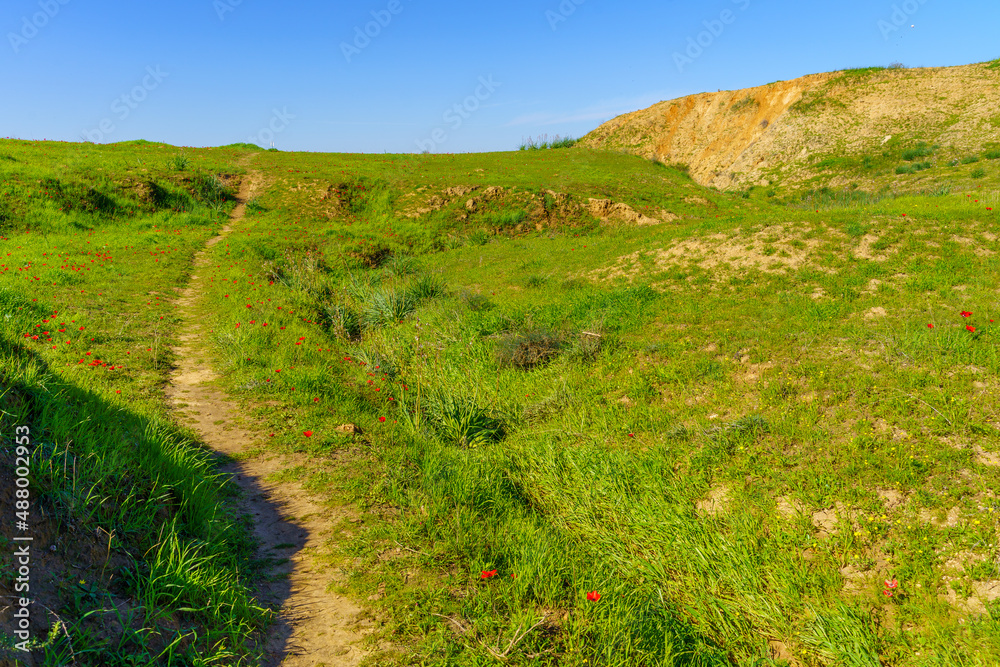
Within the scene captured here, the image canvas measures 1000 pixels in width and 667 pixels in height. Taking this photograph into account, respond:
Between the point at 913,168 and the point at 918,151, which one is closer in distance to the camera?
the point at 913,168

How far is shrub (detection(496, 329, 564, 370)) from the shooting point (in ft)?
30.3

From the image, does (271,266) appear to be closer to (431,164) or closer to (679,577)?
(679,577)

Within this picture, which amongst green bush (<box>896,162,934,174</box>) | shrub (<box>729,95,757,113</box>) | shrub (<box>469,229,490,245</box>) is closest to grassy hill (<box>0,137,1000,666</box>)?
shrub (<box>469,229,490,245</box>)

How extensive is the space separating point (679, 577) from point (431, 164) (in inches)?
1110

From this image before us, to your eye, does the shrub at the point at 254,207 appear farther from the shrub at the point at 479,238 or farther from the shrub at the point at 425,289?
the shrub at the point at 425,289

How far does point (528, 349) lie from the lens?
9344mm

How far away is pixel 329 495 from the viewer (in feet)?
17.4

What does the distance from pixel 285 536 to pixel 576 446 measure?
12.0 ft

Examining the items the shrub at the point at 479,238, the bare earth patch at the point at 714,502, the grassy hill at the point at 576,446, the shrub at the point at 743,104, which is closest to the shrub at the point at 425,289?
the grassy hill at the point at 576,446

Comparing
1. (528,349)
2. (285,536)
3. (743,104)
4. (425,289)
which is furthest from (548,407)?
(743,104)

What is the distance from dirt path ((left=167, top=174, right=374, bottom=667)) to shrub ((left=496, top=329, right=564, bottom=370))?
438 cm

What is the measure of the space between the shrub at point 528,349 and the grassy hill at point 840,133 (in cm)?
1993

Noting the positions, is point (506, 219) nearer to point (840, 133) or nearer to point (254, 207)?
point (254, 207)

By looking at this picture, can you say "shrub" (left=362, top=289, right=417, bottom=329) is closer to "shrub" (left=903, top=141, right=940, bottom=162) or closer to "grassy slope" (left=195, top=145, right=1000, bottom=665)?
"grassy slope" (left=195, top=145, right=1000, bottom=665)
